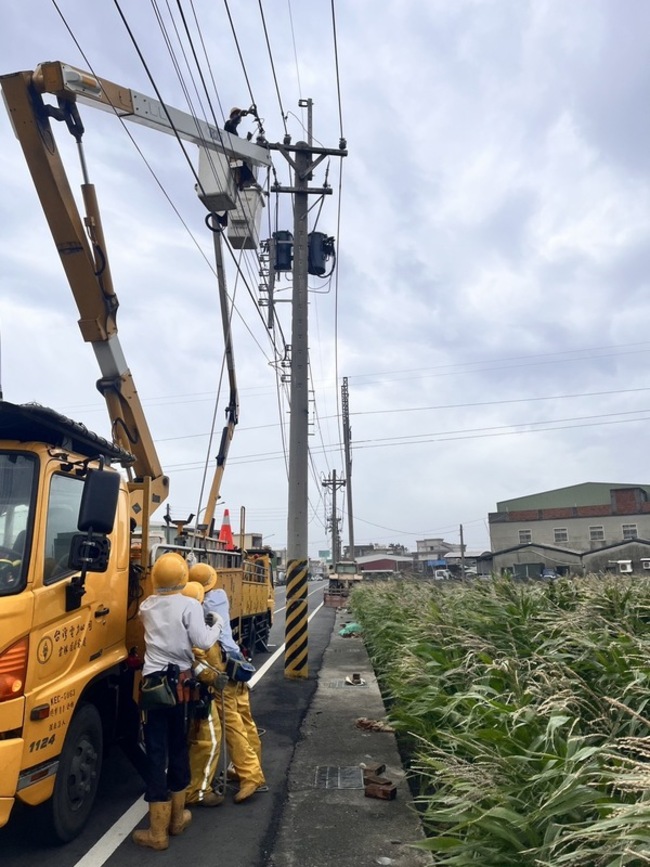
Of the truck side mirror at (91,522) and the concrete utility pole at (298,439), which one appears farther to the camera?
the concrete utility pole at (298,439)

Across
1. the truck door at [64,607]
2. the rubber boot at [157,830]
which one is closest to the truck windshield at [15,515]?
the truck door at [64,607]

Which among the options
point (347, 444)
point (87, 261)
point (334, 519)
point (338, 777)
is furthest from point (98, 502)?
point (334, 519)

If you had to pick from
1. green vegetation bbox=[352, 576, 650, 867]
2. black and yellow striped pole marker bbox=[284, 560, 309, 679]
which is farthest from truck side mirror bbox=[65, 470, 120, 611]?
black and yellow striped pole marker bbox=[284, 560, 309, 679]

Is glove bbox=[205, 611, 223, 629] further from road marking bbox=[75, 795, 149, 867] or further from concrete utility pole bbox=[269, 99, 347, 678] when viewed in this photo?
concrete utility pole bbox=[269, 99, 347, 678]

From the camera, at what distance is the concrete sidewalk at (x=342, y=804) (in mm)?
4500

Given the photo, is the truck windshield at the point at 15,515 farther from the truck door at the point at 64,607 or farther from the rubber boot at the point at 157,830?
the rubber boot at the point at 157,830

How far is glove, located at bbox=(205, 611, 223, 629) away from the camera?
577 centimetres

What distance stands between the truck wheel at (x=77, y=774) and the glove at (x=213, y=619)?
113cm

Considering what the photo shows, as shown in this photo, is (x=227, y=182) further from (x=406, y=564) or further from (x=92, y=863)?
(x=406, y=564)

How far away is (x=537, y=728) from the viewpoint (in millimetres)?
4180

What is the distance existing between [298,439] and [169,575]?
269 inches

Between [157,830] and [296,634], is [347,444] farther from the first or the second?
[157,830]

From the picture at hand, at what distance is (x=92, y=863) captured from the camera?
4.41m

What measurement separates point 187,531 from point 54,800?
16.2 feet
